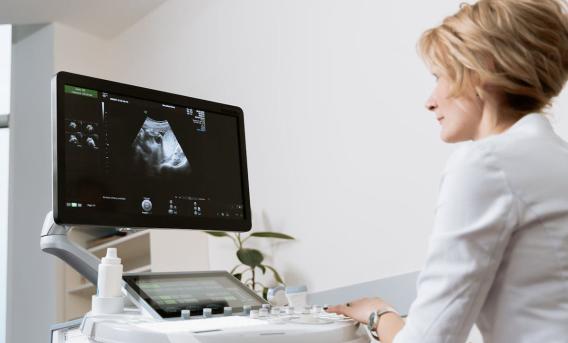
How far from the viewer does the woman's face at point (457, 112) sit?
110cm

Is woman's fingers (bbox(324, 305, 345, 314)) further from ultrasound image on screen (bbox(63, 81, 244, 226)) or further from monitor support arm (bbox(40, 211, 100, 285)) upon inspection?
monitor support arm (bbox(40, 211, 100, 285))

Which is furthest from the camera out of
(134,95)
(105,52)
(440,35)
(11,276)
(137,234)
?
(105,52)

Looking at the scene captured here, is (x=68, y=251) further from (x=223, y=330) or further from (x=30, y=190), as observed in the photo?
(x=30, y=190)

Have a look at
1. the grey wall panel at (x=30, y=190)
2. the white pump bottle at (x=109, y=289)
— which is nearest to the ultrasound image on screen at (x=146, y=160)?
the white pump bottle at (x=109, y=289)

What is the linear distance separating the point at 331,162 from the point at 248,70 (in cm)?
84

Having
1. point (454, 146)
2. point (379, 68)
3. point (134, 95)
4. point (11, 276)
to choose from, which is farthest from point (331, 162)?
point (11, 276)

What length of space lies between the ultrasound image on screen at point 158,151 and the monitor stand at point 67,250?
8.3 inches

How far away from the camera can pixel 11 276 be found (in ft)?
13.5

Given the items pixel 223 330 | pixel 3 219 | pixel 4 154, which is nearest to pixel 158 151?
pixel 223 330

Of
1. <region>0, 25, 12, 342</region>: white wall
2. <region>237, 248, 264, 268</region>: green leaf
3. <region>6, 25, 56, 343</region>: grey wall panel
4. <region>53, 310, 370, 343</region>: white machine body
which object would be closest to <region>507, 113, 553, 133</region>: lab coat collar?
<region>53, 310, 370, 343</region>: white machine body

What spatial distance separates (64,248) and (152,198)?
0.22m

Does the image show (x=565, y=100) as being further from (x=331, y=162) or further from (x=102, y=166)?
(x=102, y=166)

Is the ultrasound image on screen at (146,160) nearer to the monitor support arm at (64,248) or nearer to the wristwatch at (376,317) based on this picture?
the monitor support arm at (64,248)

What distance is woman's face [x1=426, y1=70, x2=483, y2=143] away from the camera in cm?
110
